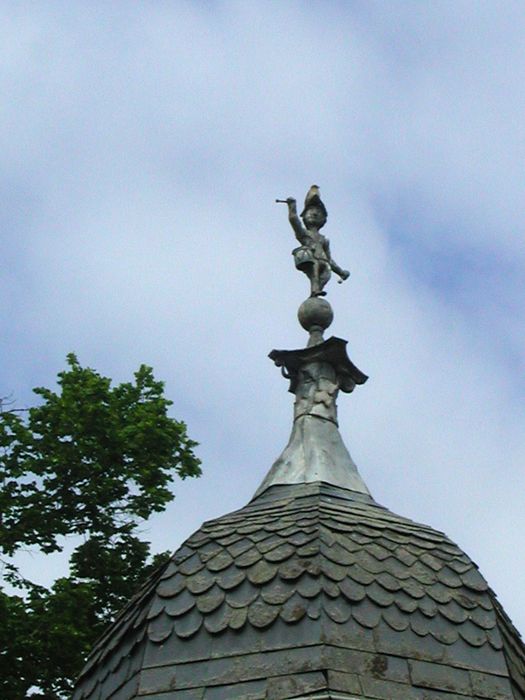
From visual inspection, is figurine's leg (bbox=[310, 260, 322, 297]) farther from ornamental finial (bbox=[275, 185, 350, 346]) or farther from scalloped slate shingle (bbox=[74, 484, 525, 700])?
scalloped slate shingle (bbox=[74, 484, 525, 700])

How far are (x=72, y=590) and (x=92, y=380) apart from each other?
2712 millimetres

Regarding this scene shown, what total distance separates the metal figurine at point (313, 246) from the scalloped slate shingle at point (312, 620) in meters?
2.59

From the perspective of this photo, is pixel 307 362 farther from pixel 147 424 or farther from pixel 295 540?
pixel 147 424

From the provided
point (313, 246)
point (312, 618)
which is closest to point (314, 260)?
point (313, 246)

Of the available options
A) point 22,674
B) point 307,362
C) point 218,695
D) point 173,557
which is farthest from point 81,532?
point 218,695

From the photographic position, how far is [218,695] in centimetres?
860

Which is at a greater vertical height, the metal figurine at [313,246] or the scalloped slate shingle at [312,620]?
the metal figurine at [313,246]

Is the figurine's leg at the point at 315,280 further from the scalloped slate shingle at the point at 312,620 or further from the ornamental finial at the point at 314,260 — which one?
the scalloped slate shingle at the point at 312,620

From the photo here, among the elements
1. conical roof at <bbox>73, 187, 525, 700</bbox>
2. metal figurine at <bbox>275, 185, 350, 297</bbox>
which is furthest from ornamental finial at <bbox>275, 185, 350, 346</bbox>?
conical roof at <bbox>73, 187, 525, 700</bbox>

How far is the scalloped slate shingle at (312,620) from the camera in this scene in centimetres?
866

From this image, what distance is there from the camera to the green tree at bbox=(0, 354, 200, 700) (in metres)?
14.5

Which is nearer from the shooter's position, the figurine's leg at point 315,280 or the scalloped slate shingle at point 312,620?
the scalloped slate shingle at point 312,620

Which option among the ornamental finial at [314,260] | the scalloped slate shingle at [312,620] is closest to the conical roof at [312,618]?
the scalloped slate shingle at [312,620]

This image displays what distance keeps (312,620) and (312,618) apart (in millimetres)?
12
